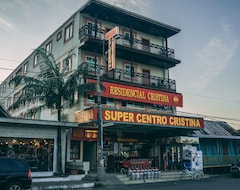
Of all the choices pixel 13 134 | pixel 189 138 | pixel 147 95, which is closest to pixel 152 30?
pixel 147 95

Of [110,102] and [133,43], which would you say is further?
Answer: [133,43]

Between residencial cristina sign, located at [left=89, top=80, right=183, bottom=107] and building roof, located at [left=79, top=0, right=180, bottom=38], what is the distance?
22.2 ft

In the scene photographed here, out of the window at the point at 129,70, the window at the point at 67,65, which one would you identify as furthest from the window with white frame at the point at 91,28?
the window at the point at 129,70

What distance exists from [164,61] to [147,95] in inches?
194

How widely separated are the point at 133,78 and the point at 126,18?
6016 mm

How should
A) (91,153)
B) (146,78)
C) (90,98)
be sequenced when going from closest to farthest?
(91,153), (90,98), (146,78)

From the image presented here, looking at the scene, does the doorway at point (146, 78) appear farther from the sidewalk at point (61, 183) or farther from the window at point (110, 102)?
the sidewalk at point (61, 183)

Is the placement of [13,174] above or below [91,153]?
below

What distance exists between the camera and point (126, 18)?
27906 mm

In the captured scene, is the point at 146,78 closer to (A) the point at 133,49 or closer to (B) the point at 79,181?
(A) the point at 133,49

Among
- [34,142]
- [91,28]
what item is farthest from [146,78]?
[34,142]

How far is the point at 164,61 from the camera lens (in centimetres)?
2948

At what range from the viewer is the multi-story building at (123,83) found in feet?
74.0

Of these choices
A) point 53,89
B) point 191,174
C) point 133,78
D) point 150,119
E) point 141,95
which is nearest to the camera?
point 53,89
